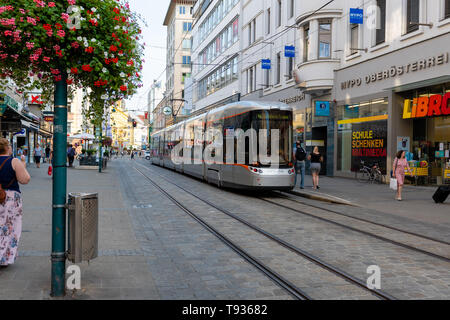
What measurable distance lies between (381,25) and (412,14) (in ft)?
6.92

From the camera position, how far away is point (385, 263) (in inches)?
241

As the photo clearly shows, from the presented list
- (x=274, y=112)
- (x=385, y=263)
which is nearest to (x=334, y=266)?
(x=385, y=263)

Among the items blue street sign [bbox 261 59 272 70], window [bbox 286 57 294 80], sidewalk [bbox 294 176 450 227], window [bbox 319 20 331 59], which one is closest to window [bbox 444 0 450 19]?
sidewalk [bbox 294 176 450 227]

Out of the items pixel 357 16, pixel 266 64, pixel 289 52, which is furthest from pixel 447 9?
pixel 266 64

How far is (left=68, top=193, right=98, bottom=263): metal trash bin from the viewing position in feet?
→ 14.6

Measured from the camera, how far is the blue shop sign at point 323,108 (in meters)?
24.0

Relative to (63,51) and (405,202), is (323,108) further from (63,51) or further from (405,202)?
(63,51)

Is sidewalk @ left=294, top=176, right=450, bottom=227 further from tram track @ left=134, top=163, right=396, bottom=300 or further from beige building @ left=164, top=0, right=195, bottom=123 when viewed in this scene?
beige building @ left=164, top=0, right=195, bottom=123

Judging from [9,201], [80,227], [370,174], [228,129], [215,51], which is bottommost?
[370,174]

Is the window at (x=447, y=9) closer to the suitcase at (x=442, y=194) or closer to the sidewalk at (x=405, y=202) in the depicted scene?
the sidewalk at (x=405, y=202)

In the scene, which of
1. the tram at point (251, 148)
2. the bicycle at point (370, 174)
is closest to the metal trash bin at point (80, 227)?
the tram at point (251, 148)

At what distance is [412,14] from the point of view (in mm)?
18453

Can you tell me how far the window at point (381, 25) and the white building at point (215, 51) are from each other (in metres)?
18.6
